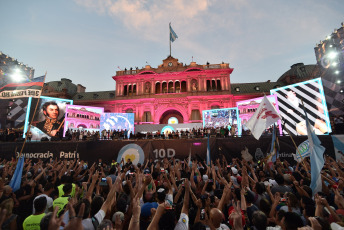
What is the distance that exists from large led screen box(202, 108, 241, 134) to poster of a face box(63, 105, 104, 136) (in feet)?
57.6

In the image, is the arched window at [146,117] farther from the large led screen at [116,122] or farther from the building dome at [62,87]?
the building dome at [62,87]

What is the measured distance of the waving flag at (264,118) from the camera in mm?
8695

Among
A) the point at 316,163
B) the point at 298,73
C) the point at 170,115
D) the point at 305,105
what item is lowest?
the point at 316,163

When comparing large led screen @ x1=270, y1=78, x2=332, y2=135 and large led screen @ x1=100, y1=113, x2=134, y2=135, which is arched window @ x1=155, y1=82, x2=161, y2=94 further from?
large led screen @ x1=270, y1=78, x2=332, y2=135

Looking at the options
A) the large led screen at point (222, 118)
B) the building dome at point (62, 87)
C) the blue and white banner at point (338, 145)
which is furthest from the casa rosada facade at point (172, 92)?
the blue and white banner at point (338, 145)

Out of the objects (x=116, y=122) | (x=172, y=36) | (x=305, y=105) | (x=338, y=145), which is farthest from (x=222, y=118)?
(x=172, y=36)

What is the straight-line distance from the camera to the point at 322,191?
4.91 metres

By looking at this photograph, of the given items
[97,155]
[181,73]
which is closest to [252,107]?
[181,73]

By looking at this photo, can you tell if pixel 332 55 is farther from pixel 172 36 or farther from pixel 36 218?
pixel 36 218

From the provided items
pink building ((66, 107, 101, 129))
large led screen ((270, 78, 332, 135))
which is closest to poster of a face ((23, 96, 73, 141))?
pink building ((66, 107, 101, 129))

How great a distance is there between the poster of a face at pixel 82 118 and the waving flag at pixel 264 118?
24.5m

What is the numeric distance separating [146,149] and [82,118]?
689 inches

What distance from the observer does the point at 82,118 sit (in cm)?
2869

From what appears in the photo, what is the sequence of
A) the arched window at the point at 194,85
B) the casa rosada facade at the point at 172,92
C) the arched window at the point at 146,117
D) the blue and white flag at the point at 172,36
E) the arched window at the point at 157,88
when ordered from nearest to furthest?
1. the casa rosada facade at the point at 172,92
2. the arched window at the point at 146,117
3. the arched window at the point at 194,85
4. the arched window at the point at 157,88
5. the blue and white flag at the point at 172,36
